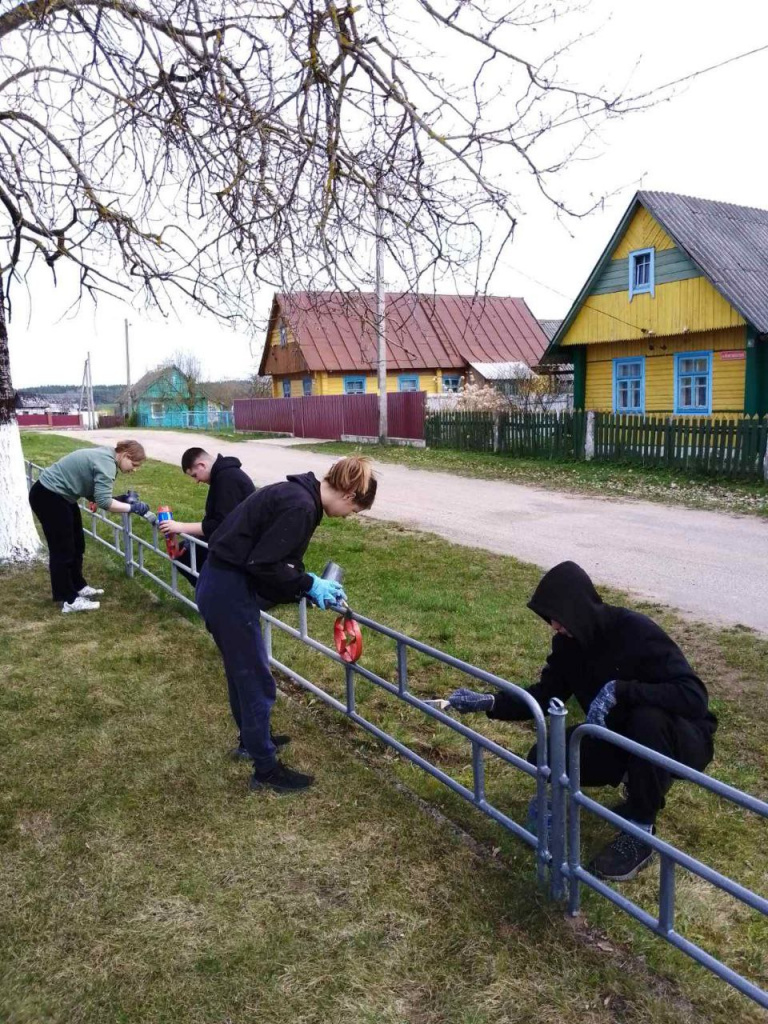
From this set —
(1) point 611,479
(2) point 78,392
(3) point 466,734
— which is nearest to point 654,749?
(3) point 466,734

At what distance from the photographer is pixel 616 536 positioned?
934 cm

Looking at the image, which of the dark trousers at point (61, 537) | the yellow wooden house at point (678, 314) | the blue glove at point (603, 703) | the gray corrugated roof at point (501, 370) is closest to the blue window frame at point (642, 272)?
the yellow wooden house at point (678, 314)

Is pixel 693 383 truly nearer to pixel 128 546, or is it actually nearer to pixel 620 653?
pixel 128 546

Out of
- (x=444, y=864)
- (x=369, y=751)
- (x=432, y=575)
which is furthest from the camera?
(x=432, y=575)

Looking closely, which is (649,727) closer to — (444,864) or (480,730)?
(444,864)

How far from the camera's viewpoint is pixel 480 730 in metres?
4.16

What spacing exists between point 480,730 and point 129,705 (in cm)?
193

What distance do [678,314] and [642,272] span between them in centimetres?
157

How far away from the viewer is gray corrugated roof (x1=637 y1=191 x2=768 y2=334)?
15856 millimetres

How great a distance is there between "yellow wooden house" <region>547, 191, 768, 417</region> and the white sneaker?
12.0 meters

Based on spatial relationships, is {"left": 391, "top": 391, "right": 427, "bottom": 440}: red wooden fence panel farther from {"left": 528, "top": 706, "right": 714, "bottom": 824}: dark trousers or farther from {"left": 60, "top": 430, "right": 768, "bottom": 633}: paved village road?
{"left": 528, "top": 706, "right": 714, "bottom": 824}: dark trousers

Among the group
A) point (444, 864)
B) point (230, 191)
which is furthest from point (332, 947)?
point (230, 191)

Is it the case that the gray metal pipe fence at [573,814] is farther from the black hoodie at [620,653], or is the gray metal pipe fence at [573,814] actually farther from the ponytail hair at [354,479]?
the ponytail hair at [354,479]

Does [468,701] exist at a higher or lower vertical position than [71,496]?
lower
